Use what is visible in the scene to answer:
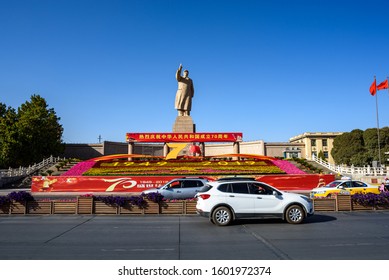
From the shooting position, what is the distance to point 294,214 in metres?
11.8

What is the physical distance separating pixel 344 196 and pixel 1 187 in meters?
32.8

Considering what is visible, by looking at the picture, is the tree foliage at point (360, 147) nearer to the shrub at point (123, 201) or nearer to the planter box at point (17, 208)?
the shrub at point (123, 201)

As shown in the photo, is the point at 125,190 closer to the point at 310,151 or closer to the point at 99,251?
the point at 99,251

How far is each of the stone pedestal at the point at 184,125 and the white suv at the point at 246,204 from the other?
3762 centimetres

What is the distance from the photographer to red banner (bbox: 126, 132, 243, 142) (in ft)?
139

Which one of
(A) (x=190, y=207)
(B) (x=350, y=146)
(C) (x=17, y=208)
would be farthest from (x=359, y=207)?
(B) (x=350, y=146)

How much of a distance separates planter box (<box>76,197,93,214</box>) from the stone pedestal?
34.7m

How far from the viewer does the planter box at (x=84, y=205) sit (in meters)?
14.8

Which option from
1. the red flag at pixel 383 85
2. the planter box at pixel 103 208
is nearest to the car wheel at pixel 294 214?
the planter box at pixel 103 208

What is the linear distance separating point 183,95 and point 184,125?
4.97m

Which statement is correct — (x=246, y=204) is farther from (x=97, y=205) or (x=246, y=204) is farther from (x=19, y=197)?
(x=19, y=197)

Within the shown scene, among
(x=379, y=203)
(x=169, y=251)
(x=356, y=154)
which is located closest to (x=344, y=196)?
(x=379, y=203)

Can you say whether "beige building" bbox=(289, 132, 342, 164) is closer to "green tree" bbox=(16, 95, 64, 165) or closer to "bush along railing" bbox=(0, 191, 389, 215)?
"green tree" bbox=(16, 95, 64, 165)

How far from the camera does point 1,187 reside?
32.7 m
